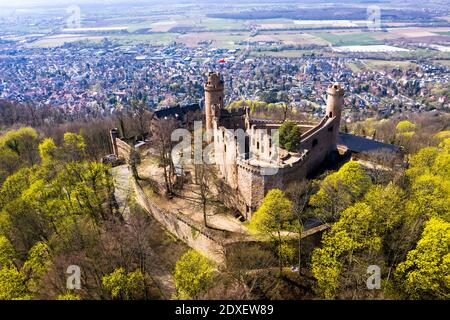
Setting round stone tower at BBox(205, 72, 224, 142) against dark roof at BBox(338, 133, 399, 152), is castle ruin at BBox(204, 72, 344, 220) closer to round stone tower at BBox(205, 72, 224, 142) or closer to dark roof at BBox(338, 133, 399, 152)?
round stone tower at BBox(205, 72, 224, 142)

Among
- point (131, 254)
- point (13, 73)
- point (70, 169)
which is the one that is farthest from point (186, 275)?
point (13, 73)

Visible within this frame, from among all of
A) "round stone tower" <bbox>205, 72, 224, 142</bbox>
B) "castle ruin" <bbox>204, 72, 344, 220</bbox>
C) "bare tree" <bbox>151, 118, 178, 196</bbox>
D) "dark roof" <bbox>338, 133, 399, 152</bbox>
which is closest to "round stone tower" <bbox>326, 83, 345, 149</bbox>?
"castle ruin" <bbox>204, 72, 344, 220</bbox>

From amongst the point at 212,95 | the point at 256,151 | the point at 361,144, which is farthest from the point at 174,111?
the point at 361,144

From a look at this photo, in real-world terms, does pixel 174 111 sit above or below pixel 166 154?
above

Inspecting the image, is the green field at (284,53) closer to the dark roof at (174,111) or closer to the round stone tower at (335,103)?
the dark roof at (174,111)

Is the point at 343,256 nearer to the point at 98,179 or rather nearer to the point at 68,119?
the point at 98,179

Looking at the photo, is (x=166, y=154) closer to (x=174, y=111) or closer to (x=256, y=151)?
(x=256, y=151)
